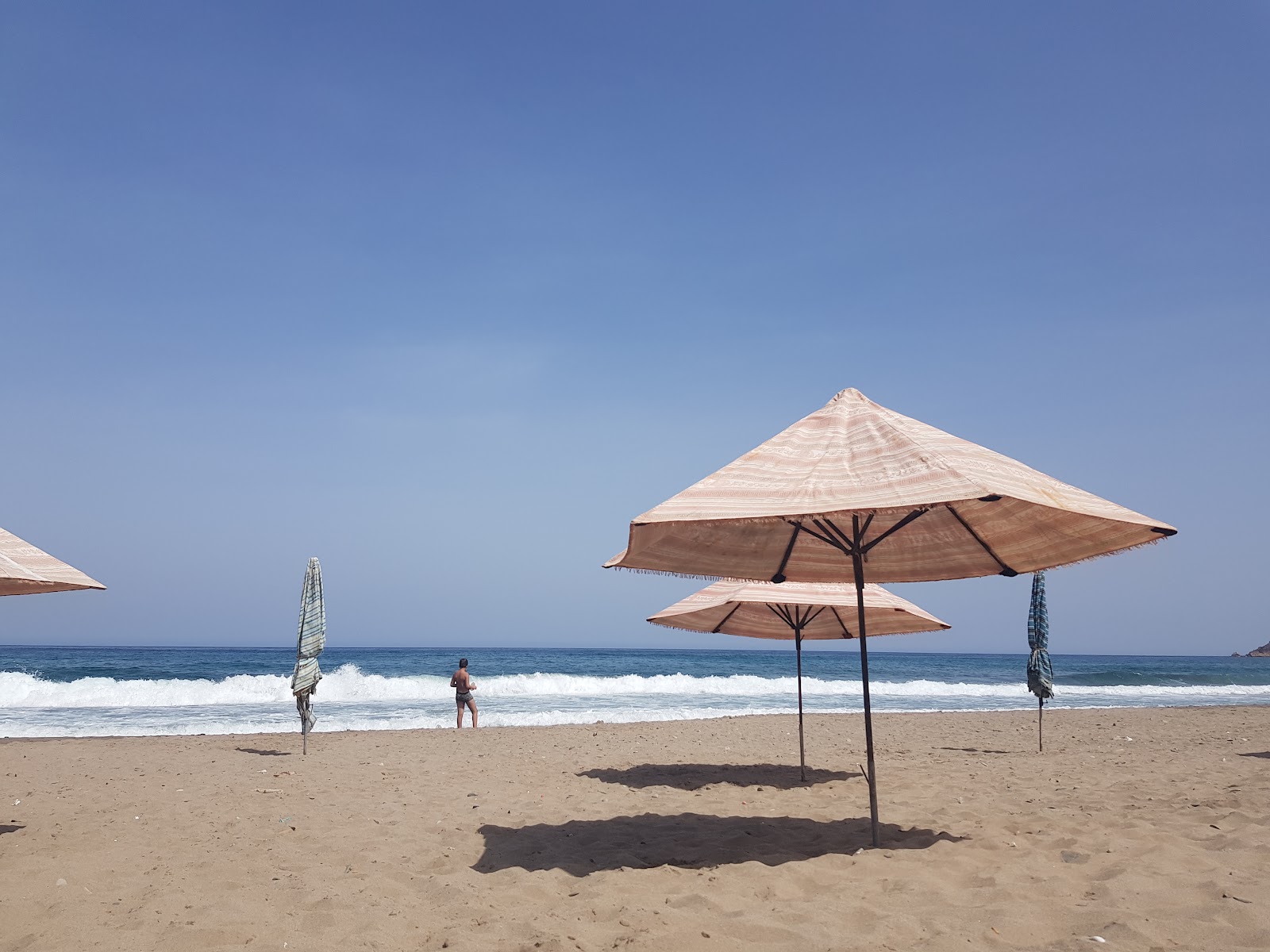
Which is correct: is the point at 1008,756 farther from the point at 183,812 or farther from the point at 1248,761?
the point at 183,812

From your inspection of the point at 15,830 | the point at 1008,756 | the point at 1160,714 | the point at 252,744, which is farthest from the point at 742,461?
the point at 1160,714

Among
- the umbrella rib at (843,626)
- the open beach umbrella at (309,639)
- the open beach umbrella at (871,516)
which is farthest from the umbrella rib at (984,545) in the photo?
the open beach umbrella at (309,639)

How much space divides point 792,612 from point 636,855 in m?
4.47

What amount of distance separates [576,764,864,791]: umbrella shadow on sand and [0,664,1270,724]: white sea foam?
12135 mm

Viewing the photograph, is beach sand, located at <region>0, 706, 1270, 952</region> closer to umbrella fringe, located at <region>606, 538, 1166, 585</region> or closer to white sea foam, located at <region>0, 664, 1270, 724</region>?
umbrella fringe, located at <region>606, 538, 1166, 585</region>

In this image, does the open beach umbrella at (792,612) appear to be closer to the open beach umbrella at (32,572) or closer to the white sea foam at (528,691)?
the open beach umbrella at (32,572)

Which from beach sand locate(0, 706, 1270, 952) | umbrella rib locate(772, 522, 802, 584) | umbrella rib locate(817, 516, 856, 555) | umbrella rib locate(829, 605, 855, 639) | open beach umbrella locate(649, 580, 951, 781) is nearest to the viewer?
beach sand locate(0, 706, 1270, 952)

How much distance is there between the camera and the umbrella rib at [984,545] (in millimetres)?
5547

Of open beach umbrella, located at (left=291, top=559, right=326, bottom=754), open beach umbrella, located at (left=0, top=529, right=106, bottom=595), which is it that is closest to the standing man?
open beach umbrella, located at (left=291, top=559, right=326, bottom=754)

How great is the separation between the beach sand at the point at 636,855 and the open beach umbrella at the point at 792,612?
170cm

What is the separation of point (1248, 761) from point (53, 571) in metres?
13.2

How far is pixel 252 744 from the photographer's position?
13789 millimetres

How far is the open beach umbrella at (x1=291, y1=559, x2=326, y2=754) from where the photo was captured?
461 inches

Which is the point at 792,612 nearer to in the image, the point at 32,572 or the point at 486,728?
the point at 32,572
